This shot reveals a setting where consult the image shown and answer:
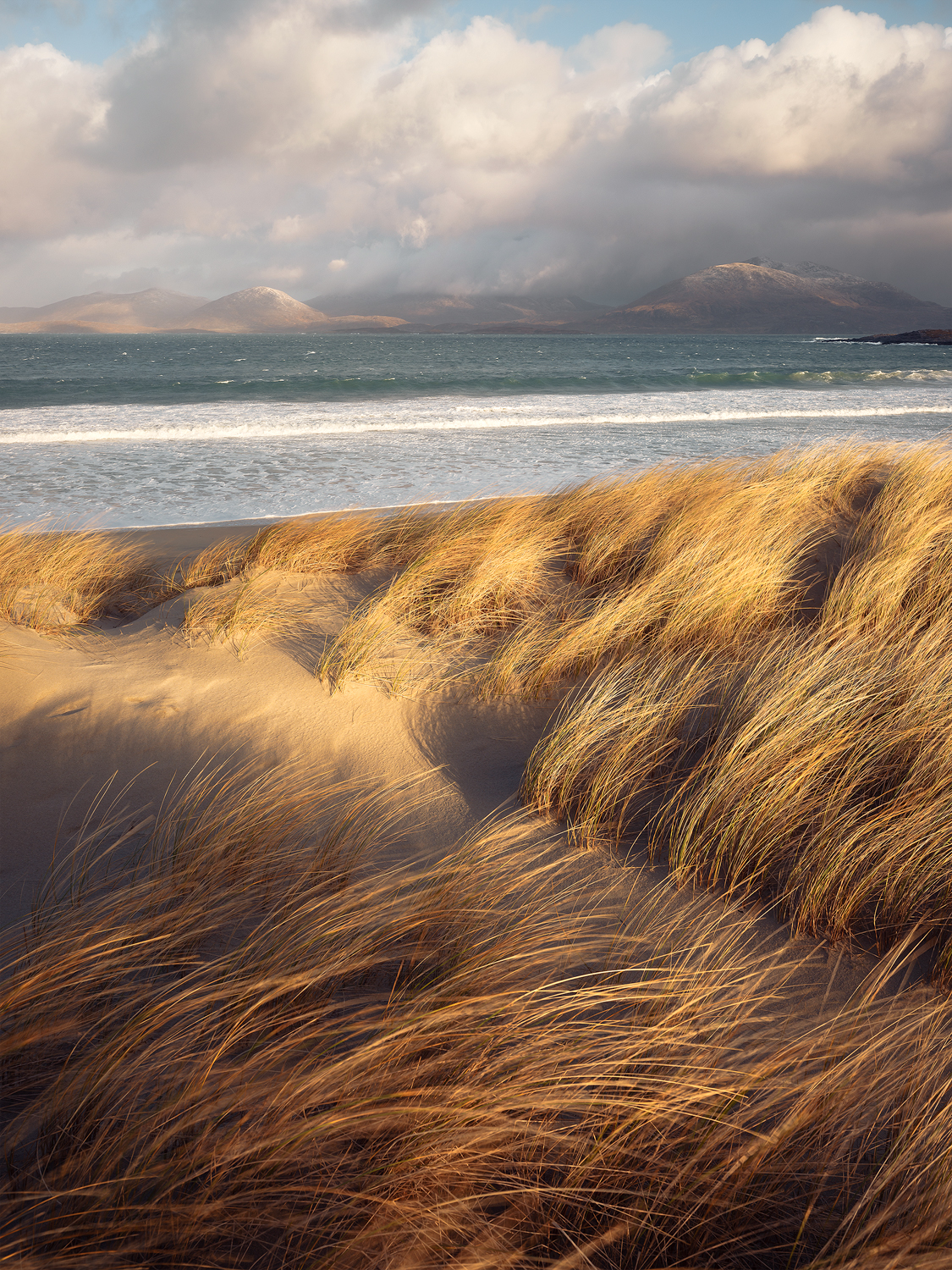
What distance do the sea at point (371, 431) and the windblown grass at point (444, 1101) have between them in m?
5.59

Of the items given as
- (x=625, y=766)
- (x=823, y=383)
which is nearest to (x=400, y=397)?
(x=823, y=383)

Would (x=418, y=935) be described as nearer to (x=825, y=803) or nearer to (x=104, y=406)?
(x=825, y=803)

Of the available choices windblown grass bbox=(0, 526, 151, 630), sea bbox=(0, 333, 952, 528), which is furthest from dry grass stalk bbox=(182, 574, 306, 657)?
sea bbox=(0, 333, 952, 528)

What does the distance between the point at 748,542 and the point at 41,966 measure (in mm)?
4200

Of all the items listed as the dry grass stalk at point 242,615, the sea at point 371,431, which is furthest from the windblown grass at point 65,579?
the sea at point 371,431

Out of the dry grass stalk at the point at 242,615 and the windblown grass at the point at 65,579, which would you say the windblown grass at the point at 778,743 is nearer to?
the dry grass stalk at the point at 242,615

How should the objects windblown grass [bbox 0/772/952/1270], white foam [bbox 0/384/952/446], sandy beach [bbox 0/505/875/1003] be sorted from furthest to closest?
1. white foam [bbox 0/384/952/446]
2. sandy beach [bbox 0/505/875/1003]
3. windblown grass [bbox 0/772/952/1270]

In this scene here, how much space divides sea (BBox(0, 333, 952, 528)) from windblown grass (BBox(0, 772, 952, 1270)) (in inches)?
220

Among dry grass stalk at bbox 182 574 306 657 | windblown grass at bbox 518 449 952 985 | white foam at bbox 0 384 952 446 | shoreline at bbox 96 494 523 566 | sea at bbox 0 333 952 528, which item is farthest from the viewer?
A: white foam at bbox 0 384 952 446

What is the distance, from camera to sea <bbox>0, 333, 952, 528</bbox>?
862 centimetres

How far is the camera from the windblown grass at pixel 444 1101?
121 cm

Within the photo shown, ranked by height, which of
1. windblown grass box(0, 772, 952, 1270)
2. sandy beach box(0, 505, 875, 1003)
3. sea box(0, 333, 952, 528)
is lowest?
windblown grass box(0, 772, 952, 1270)

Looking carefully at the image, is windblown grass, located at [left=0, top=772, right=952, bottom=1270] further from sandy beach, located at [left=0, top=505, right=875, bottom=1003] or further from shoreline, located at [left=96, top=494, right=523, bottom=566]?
shoreline, located at [left=96, top=494, right=523, bottom=566]

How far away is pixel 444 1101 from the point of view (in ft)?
4.47
